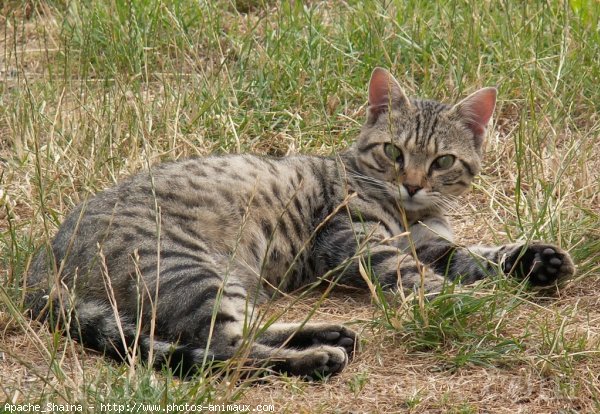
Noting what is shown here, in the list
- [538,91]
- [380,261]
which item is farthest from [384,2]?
[380,261]

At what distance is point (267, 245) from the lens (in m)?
4.93

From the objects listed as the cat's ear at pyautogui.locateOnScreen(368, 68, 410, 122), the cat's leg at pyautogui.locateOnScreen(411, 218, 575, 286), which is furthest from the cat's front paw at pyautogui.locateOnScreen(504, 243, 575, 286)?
the cat's ear at pyautogui.locateOnScreen(368, 68, 410, 122)

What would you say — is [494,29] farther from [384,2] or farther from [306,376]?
[306,376]

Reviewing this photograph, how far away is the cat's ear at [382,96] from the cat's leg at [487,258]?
0.68m

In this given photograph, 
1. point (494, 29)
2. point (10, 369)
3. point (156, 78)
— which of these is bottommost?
point (10, 369)

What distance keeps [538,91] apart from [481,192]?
35.1 inches

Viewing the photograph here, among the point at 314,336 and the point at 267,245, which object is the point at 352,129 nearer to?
the point at 267,245

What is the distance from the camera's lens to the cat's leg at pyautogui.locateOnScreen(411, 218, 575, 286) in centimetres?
499

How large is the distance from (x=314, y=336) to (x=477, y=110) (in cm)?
198

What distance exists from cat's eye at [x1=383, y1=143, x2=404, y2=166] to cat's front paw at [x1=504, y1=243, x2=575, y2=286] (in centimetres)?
90

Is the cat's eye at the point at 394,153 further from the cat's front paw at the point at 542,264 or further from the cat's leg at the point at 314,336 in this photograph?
the cat's leg at the point at 314,336

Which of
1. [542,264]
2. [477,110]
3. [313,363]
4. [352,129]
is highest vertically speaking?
[477,110]

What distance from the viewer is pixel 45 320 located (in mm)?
4535

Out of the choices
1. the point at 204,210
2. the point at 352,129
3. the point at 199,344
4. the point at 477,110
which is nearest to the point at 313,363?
the point at 199,344
